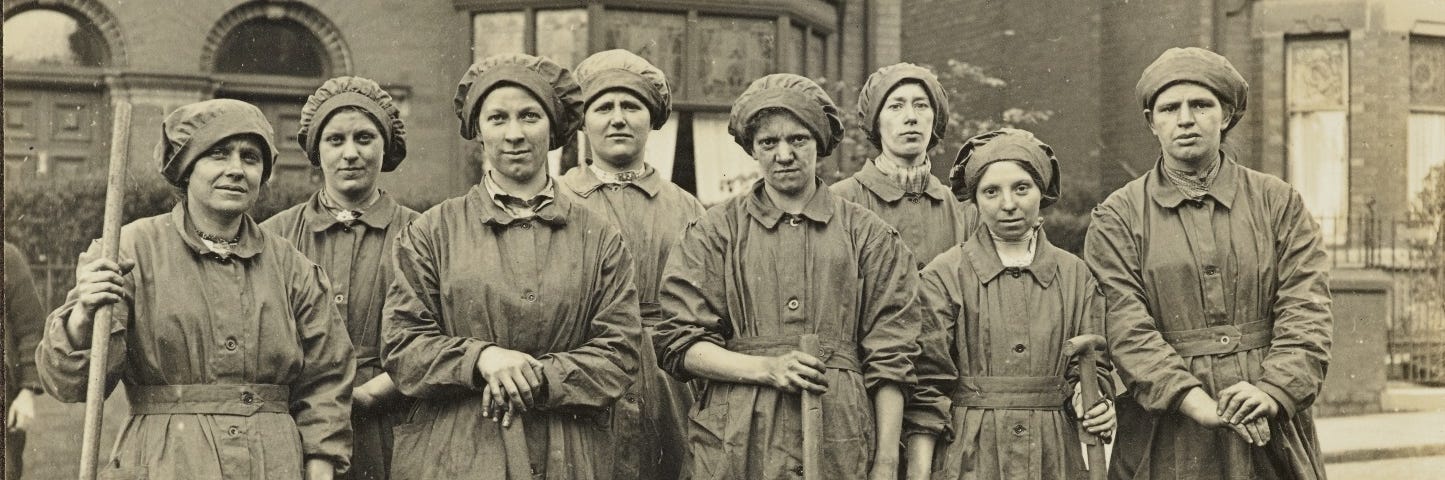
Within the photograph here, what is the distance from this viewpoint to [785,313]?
4754mm

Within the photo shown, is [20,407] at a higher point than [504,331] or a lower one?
lower

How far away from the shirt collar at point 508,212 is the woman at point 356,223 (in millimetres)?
791

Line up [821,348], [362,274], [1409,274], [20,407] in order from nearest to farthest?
[821,348], [362,274], [20,407], [1409,274]

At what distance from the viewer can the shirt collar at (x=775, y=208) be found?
484 cm

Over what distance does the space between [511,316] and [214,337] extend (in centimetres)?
87

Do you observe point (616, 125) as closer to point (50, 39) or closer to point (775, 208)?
point (775, 208)

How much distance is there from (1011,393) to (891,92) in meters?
1.73

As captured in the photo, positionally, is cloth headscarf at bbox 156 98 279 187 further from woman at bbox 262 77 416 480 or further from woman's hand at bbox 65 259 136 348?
woman at bbox 262 77 416 480

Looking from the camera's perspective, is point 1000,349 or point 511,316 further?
point 1000,349

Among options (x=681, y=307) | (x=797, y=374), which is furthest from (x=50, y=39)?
(x=797, y=374)

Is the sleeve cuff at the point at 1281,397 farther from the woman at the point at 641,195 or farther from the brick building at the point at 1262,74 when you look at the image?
the brick building at the point at 1262,74

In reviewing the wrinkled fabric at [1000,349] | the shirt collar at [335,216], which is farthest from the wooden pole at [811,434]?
the shirt collar at [335,216]

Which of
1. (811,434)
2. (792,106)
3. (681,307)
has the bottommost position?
(811,434)

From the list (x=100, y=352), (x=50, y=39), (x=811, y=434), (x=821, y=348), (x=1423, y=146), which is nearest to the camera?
(x=100, y=352)
